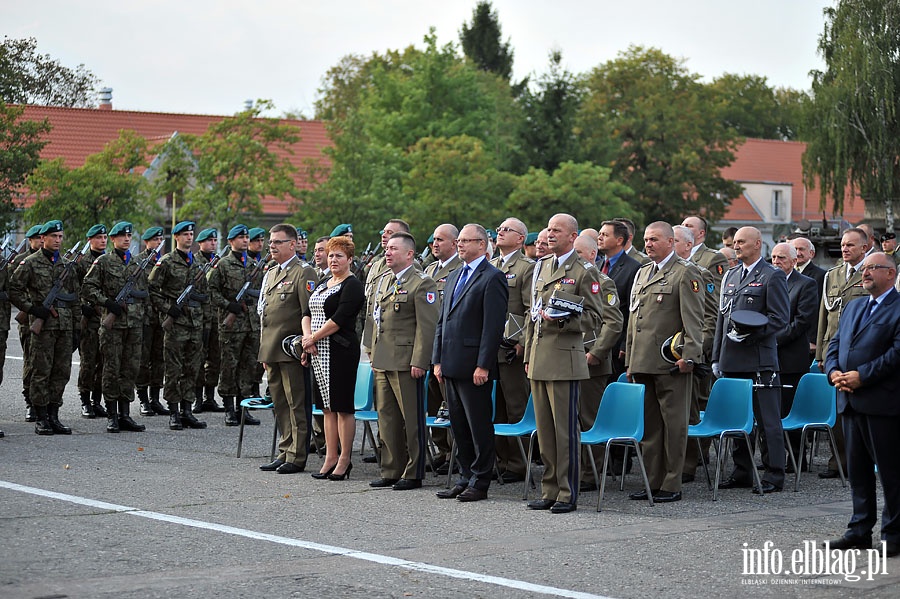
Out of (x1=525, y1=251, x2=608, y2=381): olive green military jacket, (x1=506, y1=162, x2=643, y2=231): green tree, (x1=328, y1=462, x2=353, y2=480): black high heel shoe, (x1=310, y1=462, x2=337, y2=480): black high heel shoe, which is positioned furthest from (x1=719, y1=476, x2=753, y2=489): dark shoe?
(x1=506, y1=162, x2=643, y2=231): green tree

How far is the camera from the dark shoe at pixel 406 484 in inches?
409

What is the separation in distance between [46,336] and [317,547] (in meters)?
6.71

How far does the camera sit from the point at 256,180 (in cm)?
3903

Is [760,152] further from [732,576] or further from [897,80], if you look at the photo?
[732,576]

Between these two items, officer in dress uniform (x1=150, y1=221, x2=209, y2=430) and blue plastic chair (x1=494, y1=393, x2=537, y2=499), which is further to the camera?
officer in dress uniform (x1=150, y1=221, x2=209, y2=430)

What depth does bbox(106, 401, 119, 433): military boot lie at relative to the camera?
13.7 meters

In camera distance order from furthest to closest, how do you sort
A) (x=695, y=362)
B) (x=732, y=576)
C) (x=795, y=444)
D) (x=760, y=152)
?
(x=760, y=152) < (x=795, y=444) < (x=695, y=362) < (x=732, y=576)

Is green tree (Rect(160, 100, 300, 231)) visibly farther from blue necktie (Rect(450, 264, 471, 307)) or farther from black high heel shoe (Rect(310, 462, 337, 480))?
blue necktie (Rect(450, 264, 471, 307))

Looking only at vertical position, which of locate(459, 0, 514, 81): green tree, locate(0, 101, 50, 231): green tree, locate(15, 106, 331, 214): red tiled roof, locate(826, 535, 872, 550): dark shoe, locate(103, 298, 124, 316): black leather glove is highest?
locate(459, 0, 514, 81): green tree

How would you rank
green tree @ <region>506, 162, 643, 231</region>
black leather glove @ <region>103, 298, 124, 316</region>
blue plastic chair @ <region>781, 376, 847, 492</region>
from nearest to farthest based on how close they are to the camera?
blue plastic chair @ <region>781, 376, 847, 492</region>, black leather glove @ <region>103, 298, 124, 316</region>, green tree @ <region>506, 162, 643, 231</region>

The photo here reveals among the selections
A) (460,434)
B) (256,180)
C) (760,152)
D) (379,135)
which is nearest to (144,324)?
(460,434)

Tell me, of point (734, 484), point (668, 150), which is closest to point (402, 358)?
point (734, 484)

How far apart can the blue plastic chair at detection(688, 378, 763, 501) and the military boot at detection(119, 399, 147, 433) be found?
627cm

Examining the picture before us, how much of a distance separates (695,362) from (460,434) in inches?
76.7
